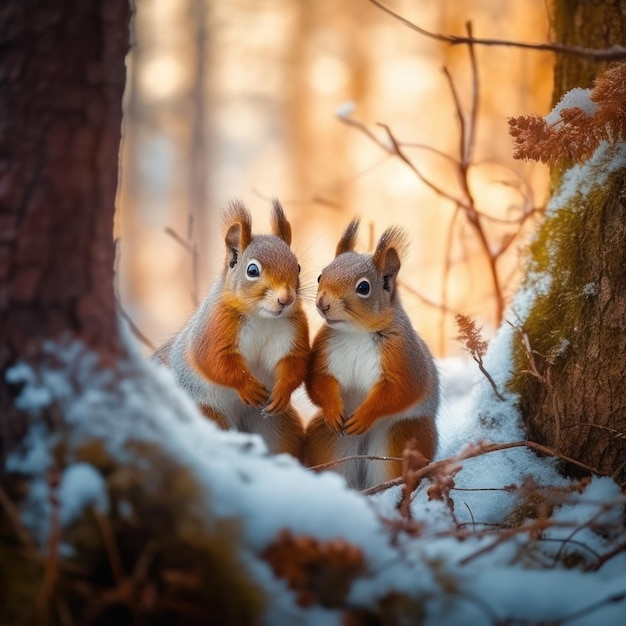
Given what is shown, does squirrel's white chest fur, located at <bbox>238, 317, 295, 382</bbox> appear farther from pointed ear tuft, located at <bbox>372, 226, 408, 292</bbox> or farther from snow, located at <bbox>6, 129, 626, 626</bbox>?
snow, located at <bbox>6, 129, 626, 626</bbox>

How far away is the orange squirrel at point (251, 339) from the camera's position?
1.52 meters

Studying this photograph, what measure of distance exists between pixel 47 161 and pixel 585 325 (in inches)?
41.7

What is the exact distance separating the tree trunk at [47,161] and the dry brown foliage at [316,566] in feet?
1.04

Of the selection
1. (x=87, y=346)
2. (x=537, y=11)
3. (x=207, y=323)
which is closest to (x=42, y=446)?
(x=87, y=346)

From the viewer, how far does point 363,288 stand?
1.55 meters

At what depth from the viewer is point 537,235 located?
169 cm

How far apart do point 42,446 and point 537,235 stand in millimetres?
1258

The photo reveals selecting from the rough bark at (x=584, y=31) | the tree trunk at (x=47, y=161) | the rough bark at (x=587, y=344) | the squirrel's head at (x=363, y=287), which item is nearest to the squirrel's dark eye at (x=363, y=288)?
the squirrel's head at (x=363, y=287)

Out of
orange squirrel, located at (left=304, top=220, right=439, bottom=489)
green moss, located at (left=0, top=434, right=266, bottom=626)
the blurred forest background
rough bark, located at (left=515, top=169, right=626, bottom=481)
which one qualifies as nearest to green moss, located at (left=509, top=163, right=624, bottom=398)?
rough bark, located at (left=515, top=169, right=626, bottom=481)

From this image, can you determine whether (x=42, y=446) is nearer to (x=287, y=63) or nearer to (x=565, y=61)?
(x=565, y=61)

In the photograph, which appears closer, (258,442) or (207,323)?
(258,442)

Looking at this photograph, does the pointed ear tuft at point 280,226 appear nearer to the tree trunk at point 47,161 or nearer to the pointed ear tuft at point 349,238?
the pointed ear tuft at point 349,238

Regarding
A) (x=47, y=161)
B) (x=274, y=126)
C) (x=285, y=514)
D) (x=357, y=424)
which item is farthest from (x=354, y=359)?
(x=274, y=126)

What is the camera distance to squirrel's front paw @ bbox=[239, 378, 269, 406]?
1.55 metres
